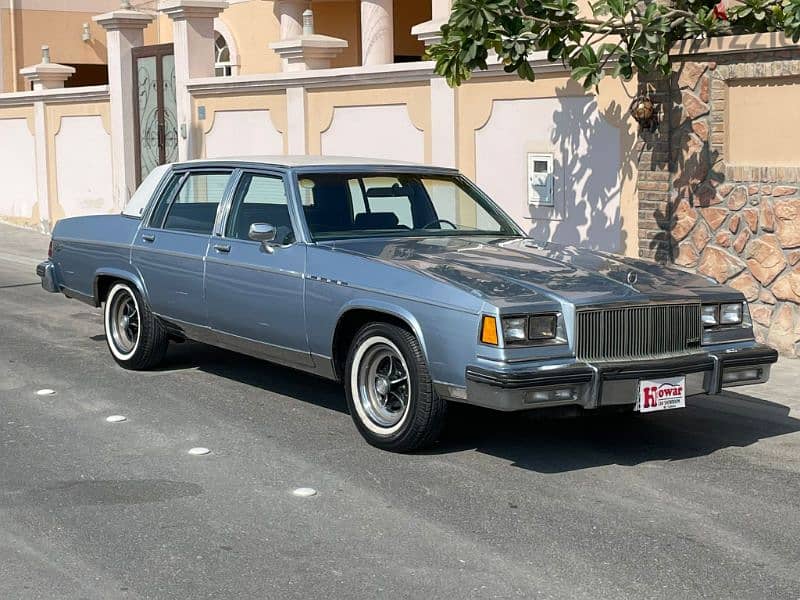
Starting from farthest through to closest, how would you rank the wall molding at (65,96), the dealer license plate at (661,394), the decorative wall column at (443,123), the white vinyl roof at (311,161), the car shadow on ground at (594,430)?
the wall molding at (65,96), the decorative wall column at (443,123), the white vinyl roof at (311,161), the car shadow on ground at (594,430), the dealer license plate at (661,394)

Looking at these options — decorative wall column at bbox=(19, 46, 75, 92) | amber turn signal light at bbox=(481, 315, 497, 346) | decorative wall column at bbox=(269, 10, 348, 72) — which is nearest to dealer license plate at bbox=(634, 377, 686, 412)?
amber turn signal light at bbox=(481, 315, 497, 346)

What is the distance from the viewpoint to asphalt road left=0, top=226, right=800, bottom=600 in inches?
209

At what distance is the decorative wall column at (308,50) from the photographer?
15663 millimetres

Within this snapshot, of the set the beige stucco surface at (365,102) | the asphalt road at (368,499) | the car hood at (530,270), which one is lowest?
the asphalt road at (368,499)

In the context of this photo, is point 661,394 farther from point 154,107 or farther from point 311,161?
point 154,107

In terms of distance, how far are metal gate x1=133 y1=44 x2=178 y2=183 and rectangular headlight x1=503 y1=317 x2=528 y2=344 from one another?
12890 millimetres

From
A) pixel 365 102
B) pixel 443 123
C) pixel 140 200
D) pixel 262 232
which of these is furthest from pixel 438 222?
pixel 365 102

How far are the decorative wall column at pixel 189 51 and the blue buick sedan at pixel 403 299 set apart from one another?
8.51 metres

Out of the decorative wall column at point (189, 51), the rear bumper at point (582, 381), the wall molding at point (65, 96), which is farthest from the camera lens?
the wall molding at point (65, 96)

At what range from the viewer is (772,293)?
33.9 ft

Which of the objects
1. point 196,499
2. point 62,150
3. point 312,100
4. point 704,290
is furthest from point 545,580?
point 62,150

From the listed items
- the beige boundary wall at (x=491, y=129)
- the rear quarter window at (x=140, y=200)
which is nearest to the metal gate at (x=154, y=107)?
the beige boundary wall at (x=491, y=129)

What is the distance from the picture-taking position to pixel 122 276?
31.6 ft

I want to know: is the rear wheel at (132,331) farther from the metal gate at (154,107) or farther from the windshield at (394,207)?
the metal gate at (154,107)
